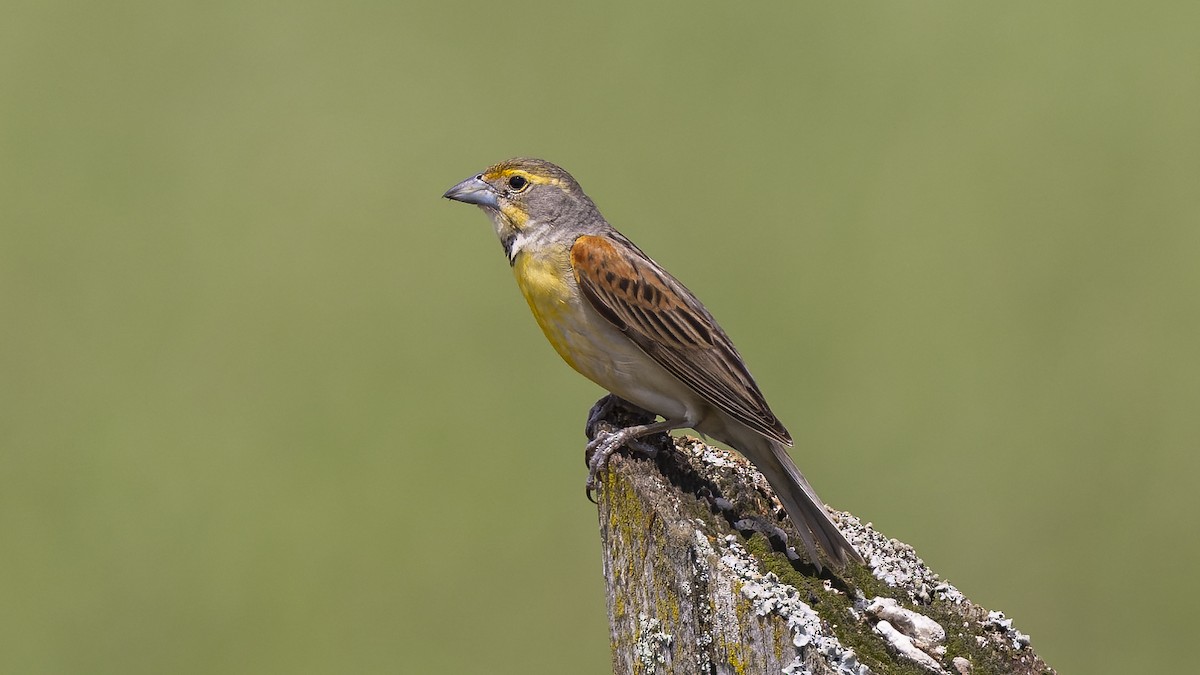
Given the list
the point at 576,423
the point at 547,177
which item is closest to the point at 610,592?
the point at 547,177

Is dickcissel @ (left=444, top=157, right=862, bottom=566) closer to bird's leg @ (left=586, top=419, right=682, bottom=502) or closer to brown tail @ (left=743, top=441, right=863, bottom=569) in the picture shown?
bird's leg @ (left=586, top=419, right=682, bottom=502)

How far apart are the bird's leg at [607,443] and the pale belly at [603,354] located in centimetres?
37

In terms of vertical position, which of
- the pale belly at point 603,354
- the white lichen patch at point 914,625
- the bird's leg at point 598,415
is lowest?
the white lichen patch at point 914,625

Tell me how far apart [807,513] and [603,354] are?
4.24ft

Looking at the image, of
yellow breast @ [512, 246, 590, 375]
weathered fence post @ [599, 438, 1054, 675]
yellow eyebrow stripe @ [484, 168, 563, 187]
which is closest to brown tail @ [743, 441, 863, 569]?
weathered fence post @ [599, 438, 1054, 675]

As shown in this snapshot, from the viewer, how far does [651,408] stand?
4.59 metres

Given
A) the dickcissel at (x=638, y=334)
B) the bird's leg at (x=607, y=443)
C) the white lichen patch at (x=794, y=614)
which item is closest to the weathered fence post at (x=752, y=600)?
the white lichen patch at (x=794, y=614)

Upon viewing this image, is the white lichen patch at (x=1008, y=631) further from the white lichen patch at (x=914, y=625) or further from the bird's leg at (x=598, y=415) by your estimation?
the bird's leg at (x=598, y=415)

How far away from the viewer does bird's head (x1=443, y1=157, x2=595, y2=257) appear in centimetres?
502

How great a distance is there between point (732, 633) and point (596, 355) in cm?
200

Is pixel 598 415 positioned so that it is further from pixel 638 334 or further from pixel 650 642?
pixel 650 642

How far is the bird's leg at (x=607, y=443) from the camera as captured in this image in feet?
12.2

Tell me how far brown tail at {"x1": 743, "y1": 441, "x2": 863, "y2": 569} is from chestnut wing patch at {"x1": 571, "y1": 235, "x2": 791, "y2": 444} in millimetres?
477

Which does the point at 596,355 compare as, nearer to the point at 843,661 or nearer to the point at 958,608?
the point at 958,608
